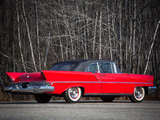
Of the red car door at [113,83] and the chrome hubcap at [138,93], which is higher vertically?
the red car door at [113,83]

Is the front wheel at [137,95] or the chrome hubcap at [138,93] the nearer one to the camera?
the front wheel at [137,95]

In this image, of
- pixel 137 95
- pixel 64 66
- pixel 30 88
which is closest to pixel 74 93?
pixel 64 66

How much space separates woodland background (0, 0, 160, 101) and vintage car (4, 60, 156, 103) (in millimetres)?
2838

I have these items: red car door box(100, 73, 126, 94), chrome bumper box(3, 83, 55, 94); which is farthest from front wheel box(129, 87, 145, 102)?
chrome bumper box(3, 83, 55, 94)

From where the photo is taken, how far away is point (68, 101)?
915 cm

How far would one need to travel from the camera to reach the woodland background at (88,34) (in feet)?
45.9

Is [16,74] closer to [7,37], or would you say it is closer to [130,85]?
[130,85]

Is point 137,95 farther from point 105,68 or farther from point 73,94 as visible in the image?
point 73,94

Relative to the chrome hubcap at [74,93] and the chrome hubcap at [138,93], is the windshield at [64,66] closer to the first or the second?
the chrome hubcap at [74,93]

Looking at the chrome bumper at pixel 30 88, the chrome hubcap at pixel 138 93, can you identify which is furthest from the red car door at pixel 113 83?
the chrome bumper at pixel 30 88

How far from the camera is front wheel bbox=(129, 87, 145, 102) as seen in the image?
10562 mm

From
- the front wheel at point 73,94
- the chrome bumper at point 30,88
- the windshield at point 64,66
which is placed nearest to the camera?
the chrome bumper at point 30,88

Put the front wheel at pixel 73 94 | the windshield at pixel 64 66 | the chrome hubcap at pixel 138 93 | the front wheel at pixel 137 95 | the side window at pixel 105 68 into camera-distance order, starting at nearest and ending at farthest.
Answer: the front wheel at pixel 73 94
the windshield at pixel 64 66
the side window at pixel 105 68
the front wheel at pixel 137 95
the chrome hubcap at pixel 138 93

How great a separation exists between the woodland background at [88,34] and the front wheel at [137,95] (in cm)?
231
